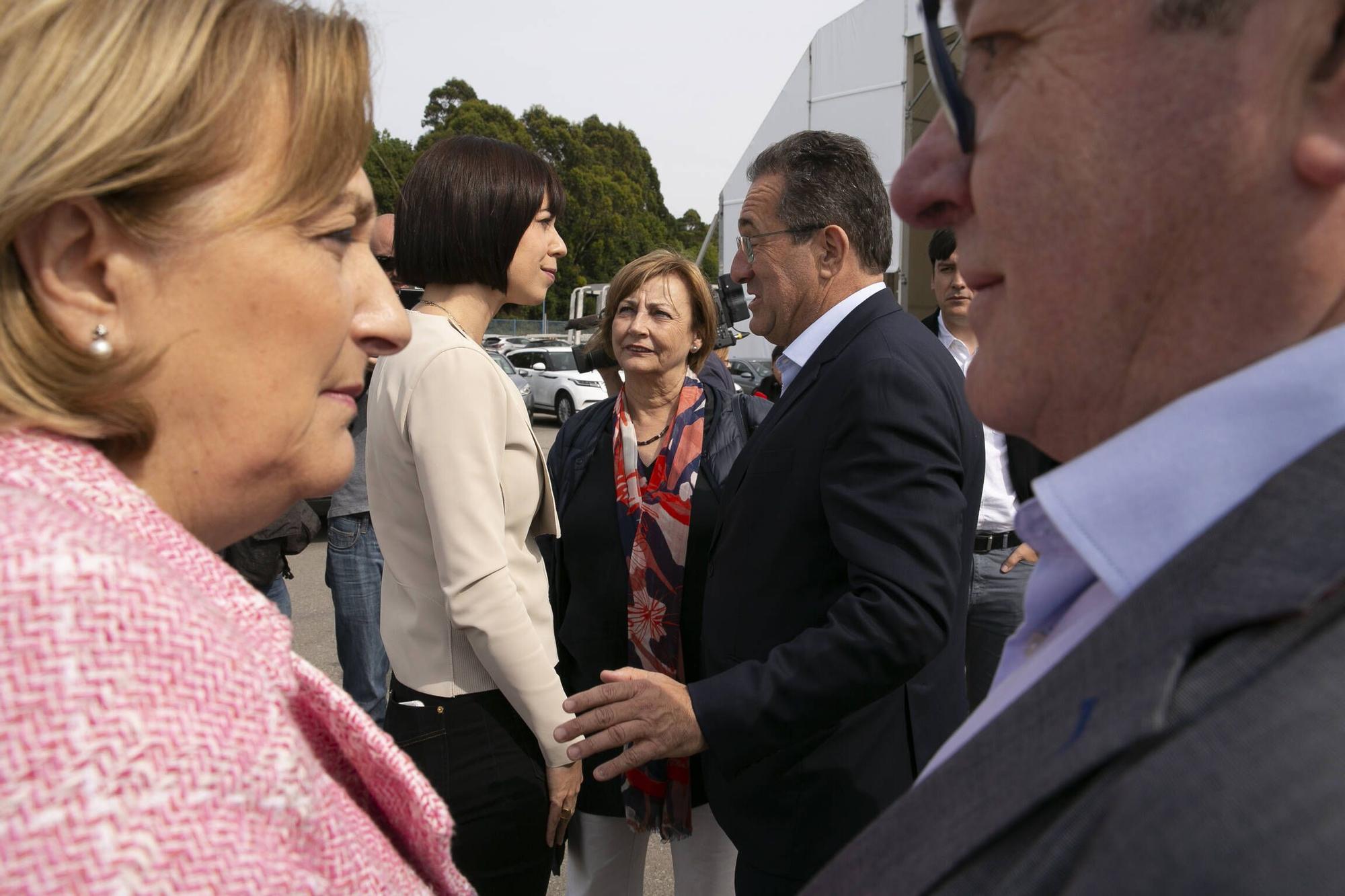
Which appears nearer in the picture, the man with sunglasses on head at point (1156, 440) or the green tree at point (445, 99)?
the man with sunglasses on head at point (1156, 440)

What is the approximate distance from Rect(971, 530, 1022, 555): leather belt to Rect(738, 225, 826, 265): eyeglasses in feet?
5.76

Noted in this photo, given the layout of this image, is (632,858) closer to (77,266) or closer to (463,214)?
(463,214)

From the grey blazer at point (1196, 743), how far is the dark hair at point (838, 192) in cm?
197

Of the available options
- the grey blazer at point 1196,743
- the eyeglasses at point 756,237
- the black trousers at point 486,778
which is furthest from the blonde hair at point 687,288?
the grey blazer at point 1196,743

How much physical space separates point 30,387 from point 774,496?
1494 mm

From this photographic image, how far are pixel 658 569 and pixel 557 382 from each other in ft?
53.7

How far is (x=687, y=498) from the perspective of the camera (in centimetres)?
296

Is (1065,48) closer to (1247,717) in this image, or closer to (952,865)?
(1247,717)

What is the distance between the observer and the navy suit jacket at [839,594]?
5.98 feet

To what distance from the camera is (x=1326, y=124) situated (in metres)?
0.69

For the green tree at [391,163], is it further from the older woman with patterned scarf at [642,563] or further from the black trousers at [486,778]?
the black trousers at [486,778]

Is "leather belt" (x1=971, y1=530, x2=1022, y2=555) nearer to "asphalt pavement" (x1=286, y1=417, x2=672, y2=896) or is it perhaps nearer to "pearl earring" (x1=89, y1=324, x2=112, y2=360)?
"asphalt pavement" (x1=286, y1=417, x2=672, y2=896)

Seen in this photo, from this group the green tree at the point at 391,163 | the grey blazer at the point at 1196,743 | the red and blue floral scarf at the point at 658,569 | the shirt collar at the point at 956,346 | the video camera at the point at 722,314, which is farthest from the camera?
the green tree at the point at 391,163

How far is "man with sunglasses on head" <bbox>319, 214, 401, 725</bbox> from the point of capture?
421 cm
